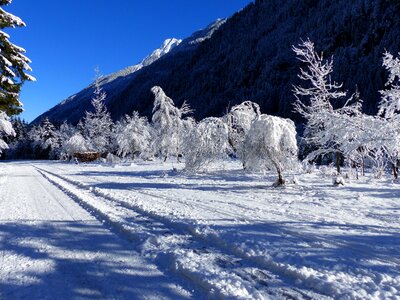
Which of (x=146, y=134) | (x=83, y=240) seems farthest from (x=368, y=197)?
(x=146, y=134)

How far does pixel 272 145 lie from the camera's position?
46.7 feet

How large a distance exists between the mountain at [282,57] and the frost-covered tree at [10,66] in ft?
272

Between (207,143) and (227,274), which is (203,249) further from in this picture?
(207,143)

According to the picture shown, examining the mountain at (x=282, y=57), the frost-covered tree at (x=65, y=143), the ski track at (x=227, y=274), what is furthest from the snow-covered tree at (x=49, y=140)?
the ski track at (x=227, y=274)

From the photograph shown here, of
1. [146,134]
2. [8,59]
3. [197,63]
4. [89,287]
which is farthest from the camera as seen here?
[197,63]

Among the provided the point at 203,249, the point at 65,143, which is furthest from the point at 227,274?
the point at 65,143

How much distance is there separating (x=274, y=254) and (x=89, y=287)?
9.27 feet

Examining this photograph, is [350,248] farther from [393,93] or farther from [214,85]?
[214,85]

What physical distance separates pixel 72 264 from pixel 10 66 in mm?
13187

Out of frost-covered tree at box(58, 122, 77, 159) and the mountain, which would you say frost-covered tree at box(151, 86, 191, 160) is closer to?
frost-covered tree at box(58, 122, 77, 159)

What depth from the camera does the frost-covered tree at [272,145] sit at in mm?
14320

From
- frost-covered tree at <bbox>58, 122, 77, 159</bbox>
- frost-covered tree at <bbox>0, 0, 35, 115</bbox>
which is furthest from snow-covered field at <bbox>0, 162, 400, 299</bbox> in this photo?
frost-covered tree at <bbox>58, 122, 77, 159</bbox>

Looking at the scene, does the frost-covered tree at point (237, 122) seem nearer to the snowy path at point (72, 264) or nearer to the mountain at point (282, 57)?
the snowy path at point (72, 264)

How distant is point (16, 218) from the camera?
340 inches
